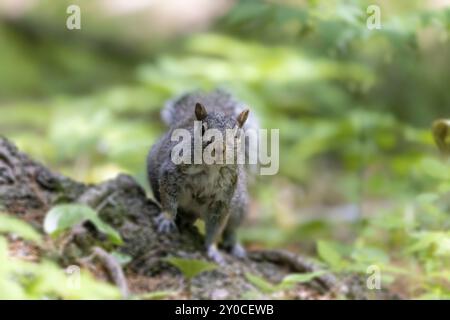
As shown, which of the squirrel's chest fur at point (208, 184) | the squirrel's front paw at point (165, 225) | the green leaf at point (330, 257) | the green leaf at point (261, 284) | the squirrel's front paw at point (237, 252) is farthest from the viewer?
the squirrel's front paw at point (237, 252)

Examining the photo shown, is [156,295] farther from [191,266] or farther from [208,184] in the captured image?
[208,184]

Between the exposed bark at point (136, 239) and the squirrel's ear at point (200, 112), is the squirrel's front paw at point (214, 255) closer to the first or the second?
the exposed bark at point (136, 239)

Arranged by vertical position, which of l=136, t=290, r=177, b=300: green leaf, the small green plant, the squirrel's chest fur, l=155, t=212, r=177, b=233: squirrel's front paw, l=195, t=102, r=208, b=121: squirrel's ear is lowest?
l=136, t=290, r=177, b=300: green leaf

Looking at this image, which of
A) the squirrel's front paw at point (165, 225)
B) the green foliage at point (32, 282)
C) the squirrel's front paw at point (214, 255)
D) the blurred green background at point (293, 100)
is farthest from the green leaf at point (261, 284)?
the green foliage at point (32, 282)

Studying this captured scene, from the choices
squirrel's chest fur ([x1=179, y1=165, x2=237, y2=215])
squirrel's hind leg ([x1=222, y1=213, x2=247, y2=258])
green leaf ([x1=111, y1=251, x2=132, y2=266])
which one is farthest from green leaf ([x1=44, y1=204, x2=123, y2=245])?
squirrel's hind leg ([x1=222, y1=213, x2=247, y2=258])

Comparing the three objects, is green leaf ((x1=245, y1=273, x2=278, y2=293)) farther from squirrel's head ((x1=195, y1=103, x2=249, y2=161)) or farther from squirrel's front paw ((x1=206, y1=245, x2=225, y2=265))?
squirrel's head ((x1=195, y1=103, x2=249, y2=161))

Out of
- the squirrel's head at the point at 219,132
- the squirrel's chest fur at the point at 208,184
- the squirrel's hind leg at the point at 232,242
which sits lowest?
the squirrel's hind leg at the point at 232,242

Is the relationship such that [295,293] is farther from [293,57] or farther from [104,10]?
[104,10]
